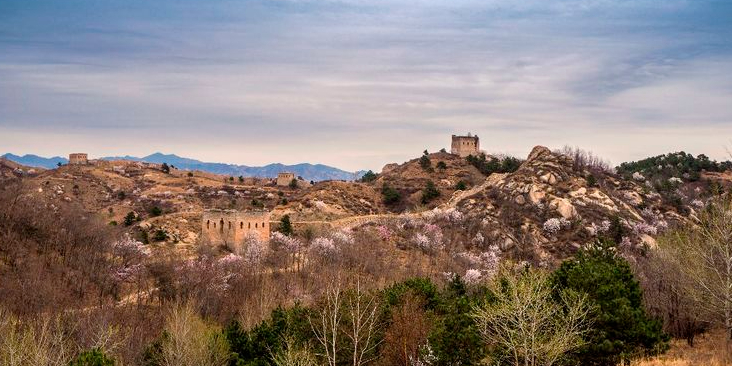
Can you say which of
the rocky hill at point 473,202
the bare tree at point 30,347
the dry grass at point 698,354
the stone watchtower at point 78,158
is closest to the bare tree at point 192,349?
the bare tree at point 30,347

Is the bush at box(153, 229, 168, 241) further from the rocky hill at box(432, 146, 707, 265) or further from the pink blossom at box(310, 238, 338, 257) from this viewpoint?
the rocky hill at box(432, 146, 707, 265)

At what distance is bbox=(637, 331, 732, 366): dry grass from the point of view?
22.9 metres

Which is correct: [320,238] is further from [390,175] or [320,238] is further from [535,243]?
[390,175]

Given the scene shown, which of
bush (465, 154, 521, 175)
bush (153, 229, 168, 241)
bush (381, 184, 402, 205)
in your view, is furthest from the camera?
bush (465, 154, 521, 175)

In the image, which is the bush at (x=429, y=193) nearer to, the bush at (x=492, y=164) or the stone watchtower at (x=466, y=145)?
the bush at (x=492, y=164)

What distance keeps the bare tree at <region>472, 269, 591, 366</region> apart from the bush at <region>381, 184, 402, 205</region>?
3192 inches

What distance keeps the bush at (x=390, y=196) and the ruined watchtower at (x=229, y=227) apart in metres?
36.6

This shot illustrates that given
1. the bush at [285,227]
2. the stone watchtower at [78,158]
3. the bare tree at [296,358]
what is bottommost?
the bare tree at [296,358]

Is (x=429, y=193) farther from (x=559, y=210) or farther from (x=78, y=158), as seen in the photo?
(x=78, y=158)

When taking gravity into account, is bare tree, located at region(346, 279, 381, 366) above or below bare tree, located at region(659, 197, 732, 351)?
below

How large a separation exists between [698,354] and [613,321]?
3571 mm

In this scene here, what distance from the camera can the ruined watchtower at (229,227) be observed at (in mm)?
72875

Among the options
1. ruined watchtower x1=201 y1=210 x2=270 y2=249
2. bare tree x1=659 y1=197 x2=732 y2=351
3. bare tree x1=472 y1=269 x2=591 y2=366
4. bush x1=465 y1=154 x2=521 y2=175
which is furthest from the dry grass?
bush x1=465 y1=154 x2=521 y2=175

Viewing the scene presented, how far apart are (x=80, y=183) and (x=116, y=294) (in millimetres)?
82829
